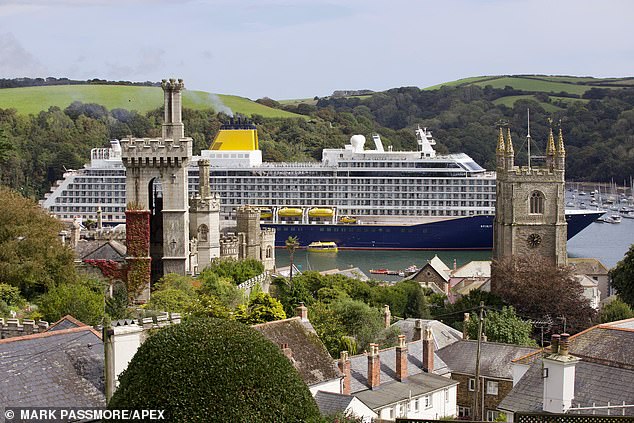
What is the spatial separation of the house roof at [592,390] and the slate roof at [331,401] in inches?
118

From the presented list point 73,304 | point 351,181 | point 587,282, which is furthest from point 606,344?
point 351,181

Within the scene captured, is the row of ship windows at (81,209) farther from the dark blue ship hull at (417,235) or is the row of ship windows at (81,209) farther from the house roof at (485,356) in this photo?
the house roof at (485,356)

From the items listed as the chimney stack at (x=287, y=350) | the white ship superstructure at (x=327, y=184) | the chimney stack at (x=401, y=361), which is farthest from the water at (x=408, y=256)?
the chimney stack at (x=287, y=350)

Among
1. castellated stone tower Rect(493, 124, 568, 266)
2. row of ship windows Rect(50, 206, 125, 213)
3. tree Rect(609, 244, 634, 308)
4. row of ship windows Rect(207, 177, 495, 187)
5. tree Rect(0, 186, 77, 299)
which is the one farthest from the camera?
row of ship windows Rect(50, 206, 125, 213)

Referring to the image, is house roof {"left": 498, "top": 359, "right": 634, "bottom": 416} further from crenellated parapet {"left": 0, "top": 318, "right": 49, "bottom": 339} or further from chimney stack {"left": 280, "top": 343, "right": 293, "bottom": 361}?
crenellated parapet {"left": 0, "top": 318, "right": 49, "bottom": 339}

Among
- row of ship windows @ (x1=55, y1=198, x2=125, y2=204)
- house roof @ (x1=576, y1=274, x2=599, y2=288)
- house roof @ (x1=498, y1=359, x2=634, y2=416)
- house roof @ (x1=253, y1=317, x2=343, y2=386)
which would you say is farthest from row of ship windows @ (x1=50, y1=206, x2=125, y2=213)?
house roof @ (x1=498, y1=359, x2=634, y2=416)

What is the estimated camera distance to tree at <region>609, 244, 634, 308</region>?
44.6 m

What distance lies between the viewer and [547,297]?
42.8m

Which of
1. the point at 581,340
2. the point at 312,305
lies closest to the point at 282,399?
the point at 581,340

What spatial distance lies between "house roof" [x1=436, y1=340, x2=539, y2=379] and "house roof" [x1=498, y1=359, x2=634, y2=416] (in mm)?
7448

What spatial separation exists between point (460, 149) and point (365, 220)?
7874cm

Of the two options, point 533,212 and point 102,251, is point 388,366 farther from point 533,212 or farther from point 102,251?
point 533,212

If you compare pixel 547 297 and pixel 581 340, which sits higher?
pixel 581 340

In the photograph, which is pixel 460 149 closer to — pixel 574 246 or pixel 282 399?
pixel 574 246
